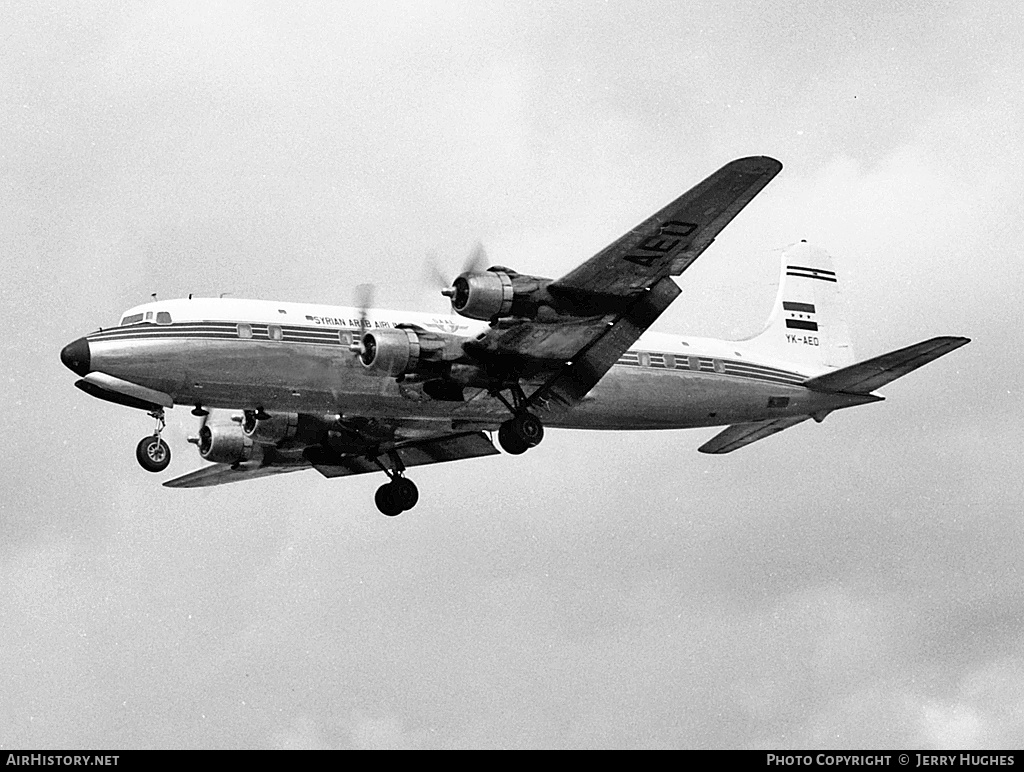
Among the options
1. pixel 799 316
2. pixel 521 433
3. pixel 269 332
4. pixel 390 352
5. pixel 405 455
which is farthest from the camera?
pixel 799 316

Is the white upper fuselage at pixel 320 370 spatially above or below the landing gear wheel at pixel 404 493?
above

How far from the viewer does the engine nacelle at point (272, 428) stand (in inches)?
1375

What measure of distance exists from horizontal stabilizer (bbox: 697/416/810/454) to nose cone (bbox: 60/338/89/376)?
15002 mm

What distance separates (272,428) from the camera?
1380 inches

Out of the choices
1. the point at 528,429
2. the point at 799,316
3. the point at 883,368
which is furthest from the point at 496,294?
the point at 799,316

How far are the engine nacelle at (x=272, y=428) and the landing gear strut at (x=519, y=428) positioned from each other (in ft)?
17.4

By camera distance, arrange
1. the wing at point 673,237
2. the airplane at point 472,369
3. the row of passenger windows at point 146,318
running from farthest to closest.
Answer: the row of passenger windows at point 146,318 → the airplane at point 472,369 → the wing at point 673,237

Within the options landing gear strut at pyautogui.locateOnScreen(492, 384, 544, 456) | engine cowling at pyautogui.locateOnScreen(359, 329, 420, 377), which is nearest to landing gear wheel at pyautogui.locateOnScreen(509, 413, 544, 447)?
landing gear strut at pyautogui.locateOnScreen(492, 384, 544, 456)

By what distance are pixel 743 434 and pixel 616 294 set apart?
25.9 ft

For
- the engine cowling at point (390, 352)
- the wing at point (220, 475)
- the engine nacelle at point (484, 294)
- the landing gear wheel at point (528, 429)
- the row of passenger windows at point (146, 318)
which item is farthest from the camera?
the wing at point (220, 475)

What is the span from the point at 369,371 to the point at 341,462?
6.25 m

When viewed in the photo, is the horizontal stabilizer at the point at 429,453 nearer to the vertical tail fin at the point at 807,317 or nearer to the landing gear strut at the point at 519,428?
the landing gear strut at the point at 519,428

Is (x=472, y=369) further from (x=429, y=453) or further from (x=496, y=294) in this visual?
(x=429, y=453)

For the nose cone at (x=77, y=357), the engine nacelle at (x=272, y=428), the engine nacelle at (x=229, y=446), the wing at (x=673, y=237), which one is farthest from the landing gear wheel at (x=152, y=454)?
the wing at (x=673, y=237)
